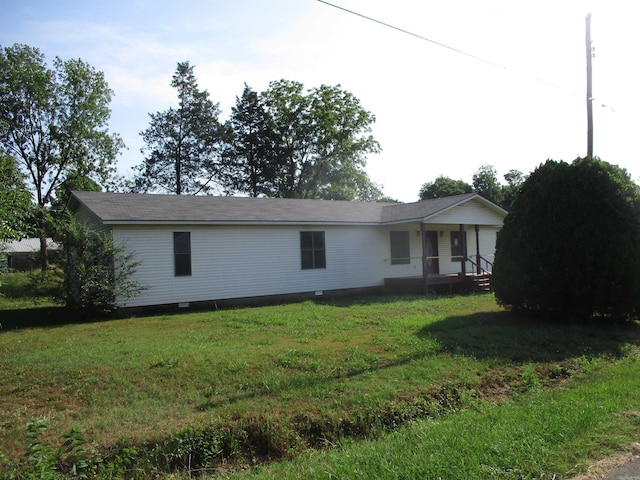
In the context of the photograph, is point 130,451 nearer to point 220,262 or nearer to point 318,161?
point 220,262

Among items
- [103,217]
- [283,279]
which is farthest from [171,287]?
[283,279]

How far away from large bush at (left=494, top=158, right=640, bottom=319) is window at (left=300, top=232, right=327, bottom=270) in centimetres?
832

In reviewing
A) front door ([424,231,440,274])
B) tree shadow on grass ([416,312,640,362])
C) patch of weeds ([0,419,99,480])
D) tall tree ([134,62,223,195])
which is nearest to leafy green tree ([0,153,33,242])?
patch of weeds ([0,419,99,480])

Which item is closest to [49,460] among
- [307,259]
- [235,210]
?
[235,210]

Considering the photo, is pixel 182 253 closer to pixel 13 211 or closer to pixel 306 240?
pixel 306 240

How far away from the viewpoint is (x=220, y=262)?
51.9 ft

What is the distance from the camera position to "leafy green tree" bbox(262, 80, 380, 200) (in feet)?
135

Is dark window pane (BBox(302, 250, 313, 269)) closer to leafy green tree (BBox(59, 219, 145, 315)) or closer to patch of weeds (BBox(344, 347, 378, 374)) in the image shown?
leafy green tree (BBox(59, 219, 145, 315))

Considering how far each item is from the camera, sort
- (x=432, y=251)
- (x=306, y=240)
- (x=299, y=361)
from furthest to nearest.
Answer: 1. (x=432, y=251)
2. (x=306, y=240)
3. (x=299, y=361)

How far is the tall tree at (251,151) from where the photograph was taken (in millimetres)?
41312

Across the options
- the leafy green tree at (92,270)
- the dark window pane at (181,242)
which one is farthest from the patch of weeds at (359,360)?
the dark window pane at (181,242)

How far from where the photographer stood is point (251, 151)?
41562mm

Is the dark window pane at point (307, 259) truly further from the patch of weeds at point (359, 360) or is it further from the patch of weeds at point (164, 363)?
the patch of weeds at point (164, 363)

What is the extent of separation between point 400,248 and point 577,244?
10936 millimetres
